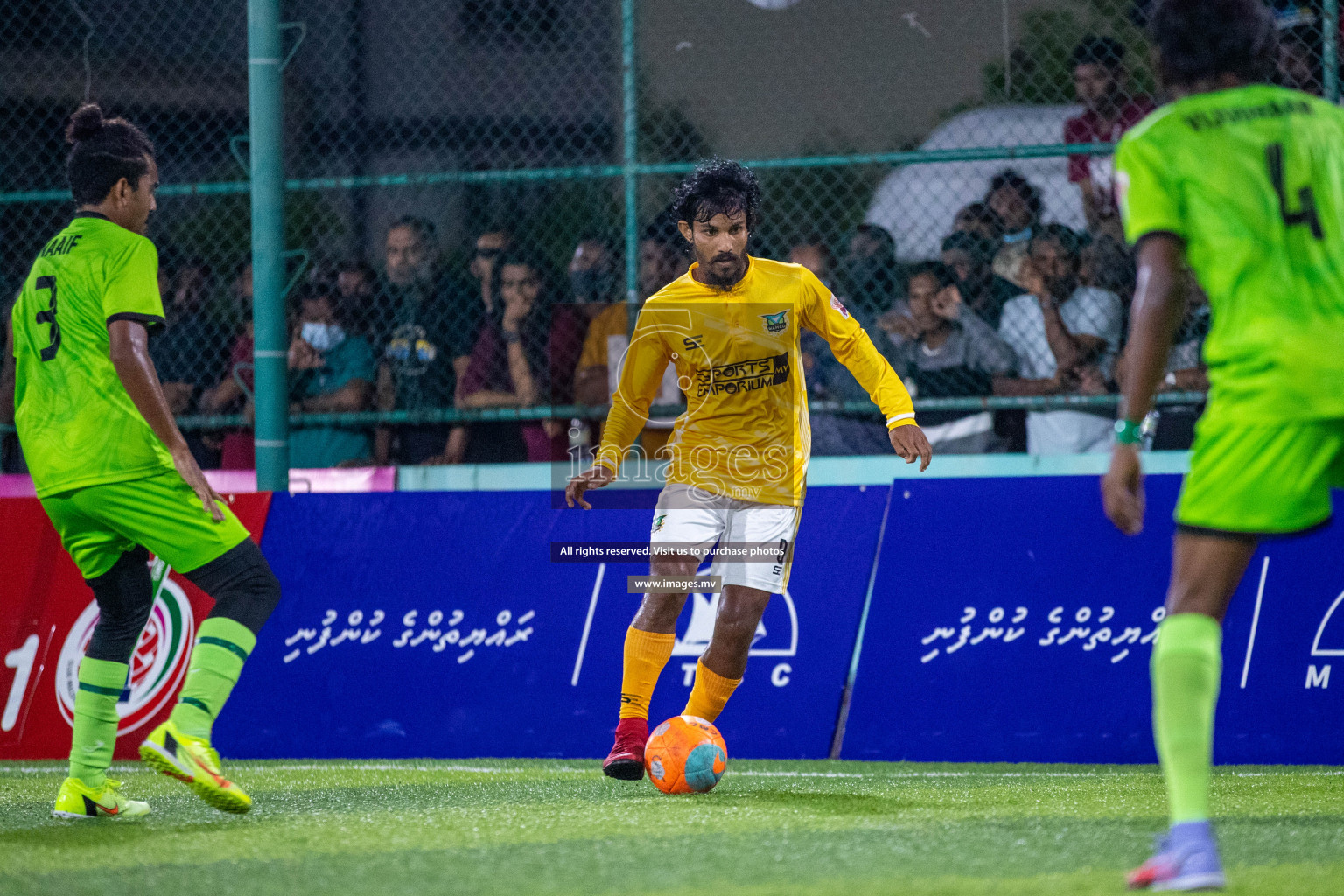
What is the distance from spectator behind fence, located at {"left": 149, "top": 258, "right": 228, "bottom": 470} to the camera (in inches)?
333

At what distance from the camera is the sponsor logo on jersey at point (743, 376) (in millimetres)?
5414

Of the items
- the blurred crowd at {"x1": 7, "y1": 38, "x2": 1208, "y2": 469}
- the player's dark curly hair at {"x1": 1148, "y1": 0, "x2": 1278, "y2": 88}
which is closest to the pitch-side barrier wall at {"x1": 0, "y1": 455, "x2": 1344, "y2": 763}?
the blurred crowd at {"x1": 7, "y1": 38, "x2": 1208, "y2": 469}

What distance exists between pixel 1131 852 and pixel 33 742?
16.9 ft

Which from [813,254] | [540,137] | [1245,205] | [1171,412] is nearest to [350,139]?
[540,137]

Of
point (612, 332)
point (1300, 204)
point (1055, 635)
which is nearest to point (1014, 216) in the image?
point (612, 332)

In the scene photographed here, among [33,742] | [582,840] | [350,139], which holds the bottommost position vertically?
[33,742]

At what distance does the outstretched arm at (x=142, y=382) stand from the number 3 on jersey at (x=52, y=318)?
9.1 inches

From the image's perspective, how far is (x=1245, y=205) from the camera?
3162 millimetres

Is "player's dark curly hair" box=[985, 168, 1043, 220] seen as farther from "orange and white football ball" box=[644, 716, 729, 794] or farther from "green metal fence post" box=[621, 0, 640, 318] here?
"orange and white football ball" box=[644, 716, 729, 794]

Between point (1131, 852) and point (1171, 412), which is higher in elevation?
point (1171, 412)

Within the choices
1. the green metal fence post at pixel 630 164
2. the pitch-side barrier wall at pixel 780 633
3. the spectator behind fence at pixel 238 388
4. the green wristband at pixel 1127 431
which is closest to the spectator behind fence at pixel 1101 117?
the pitch-side barrier wall at pixel 780 633

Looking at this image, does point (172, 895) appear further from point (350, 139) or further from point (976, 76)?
point (350, 139)

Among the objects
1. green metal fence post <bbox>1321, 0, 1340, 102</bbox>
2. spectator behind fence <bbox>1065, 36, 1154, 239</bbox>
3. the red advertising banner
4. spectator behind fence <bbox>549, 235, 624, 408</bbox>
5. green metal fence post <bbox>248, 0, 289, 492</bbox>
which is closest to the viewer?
the red advertising banner

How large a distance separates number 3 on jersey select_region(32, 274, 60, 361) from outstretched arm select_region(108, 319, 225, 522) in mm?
232
